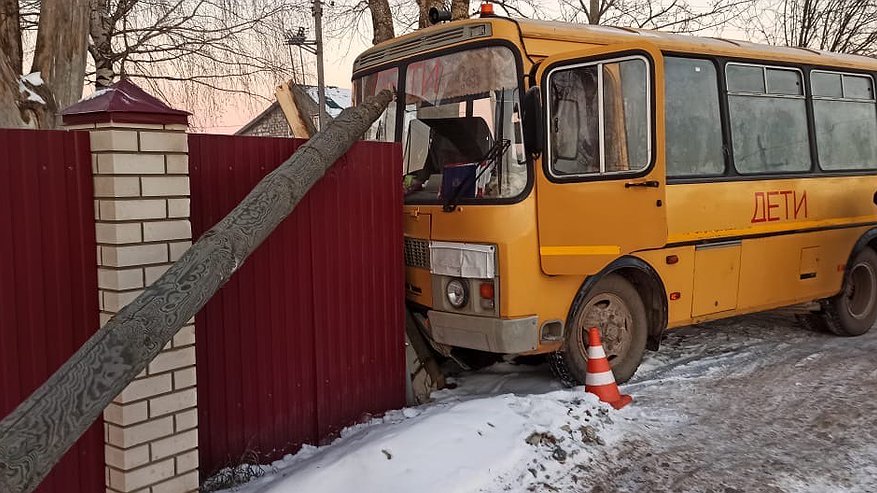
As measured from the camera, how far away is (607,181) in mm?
5336

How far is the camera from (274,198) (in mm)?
3973

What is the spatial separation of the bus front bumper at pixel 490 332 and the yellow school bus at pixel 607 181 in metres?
0.01

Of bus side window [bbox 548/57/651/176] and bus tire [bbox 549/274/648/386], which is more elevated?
bus side window [bbox 548/57/651/176]

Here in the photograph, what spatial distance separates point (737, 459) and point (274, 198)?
3.21 m

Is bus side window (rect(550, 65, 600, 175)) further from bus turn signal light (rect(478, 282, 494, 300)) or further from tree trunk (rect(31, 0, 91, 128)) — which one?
tree trunk (rect(31, 0, 91, 128))

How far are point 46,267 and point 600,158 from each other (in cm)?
359

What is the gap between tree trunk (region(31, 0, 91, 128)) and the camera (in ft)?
28.9

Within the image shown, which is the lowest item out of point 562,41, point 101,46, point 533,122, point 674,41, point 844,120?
point 533,122

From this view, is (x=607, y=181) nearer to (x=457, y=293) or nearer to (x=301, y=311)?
(x=457, y=293)

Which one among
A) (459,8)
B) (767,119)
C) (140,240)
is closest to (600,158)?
(767,119)

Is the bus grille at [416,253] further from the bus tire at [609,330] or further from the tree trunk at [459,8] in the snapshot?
the tree trunk at [459,8]

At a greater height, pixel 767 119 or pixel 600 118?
pixel 767 119

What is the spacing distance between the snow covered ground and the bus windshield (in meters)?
1.56

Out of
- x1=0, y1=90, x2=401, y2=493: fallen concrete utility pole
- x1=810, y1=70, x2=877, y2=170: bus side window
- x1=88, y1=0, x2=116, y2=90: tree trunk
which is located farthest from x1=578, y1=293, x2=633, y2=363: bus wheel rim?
x1=88, y1=0, x2=116, y2=90: tree trunk
